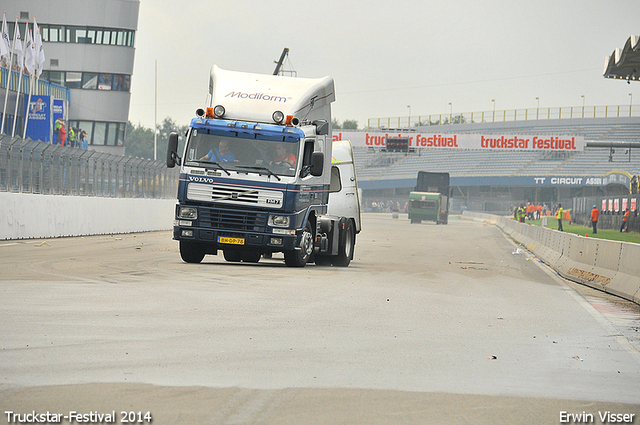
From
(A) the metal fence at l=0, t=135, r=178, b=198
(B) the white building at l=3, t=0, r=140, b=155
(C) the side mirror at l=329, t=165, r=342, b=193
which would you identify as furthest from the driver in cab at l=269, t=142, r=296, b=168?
(B) the white building at l=3, t=0, r=140, b=155

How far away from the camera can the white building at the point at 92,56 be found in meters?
68.2

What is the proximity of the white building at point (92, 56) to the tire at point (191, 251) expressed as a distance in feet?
183

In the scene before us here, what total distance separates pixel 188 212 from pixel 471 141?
5819 centimetres

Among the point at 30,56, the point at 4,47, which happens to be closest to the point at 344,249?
the point at 4,47

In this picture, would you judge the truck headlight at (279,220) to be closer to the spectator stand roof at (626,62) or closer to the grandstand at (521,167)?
the spectator stand roof at (626,62)

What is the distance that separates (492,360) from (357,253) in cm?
1767

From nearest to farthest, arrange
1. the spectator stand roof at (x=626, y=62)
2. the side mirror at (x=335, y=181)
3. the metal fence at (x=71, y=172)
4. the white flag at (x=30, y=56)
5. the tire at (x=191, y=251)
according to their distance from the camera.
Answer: the tire at (x=191, y=251)
the side mirror at (x=335, y=181)
the spectator stand roof at (x=626, y=62)
the metal fence at (x=71, y=172)
the white flag at (x=30, y=56)

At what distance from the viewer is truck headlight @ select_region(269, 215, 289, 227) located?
15.7 meters

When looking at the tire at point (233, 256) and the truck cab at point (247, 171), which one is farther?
the tire at point (233, 256)

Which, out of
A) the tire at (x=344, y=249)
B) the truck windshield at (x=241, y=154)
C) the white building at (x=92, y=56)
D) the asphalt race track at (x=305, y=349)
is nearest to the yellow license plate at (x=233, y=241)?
the asphalt race track at (x=305, y=349)

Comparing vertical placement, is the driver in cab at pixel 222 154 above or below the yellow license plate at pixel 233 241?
above

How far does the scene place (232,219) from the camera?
15797mm

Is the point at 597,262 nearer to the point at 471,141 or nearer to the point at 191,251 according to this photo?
the point at 191,251

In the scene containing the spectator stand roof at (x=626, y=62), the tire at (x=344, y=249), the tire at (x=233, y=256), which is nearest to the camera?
the tire at (x=233, y=256)
